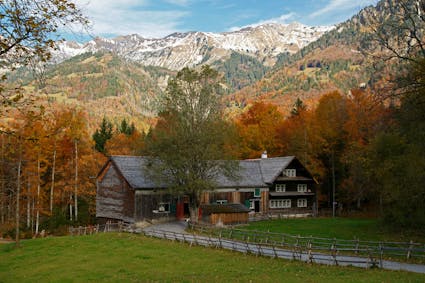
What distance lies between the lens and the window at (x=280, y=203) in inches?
2256

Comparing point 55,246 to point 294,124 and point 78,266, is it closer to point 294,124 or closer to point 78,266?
point 78,266

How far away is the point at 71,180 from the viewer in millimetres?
55875

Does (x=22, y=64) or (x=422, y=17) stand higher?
(x=422, y=17)

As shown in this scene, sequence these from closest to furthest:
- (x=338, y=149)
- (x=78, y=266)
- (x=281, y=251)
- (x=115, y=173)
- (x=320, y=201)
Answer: (x=78, y=266) → (x=281, y=251) → (x=115, y=173) → (x=338, y=149) → (x=320, y=201)

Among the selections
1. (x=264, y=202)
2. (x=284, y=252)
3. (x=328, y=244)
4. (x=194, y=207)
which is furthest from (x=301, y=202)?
(x=284, y=252)

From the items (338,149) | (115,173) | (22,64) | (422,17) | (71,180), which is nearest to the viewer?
(22,64)

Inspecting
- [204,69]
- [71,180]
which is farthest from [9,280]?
[71,180]

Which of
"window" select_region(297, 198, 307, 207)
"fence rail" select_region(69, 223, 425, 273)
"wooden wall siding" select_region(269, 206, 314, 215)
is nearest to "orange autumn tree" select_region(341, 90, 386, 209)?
"window" select_region(297, 198, 307, 207)

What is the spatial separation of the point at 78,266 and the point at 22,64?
57.3 ft

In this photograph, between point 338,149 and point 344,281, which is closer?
point 344,281

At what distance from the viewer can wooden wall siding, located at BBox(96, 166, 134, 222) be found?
46.8m

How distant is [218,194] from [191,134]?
1191cm

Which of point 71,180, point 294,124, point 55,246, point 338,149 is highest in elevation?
point 294,124

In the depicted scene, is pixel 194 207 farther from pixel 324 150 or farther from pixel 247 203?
pixel 324 150
